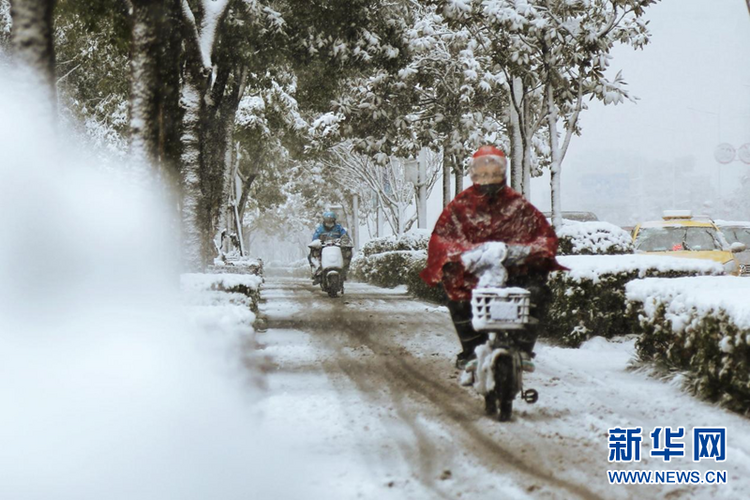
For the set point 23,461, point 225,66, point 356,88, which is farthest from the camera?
point 356,88

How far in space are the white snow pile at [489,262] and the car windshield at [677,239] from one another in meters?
9.67

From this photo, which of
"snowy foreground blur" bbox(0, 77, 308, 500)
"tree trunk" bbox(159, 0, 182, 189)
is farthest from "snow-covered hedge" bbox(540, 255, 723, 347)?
"tree trunk" bbox(159, 0, 182, 189)

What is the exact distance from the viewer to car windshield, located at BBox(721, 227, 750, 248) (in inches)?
813

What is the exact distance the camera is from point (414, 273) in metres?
18.9

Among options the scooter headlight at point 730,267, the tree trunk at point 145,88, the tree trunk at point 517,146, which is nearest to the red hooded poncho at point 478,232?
the tree trunk at point 145,88

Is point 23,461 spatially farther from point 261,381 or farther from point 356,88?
point 356,88

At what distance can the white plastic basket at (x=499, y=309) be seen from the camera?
5906mm

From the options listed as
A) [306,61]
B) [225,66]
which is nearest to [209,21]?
[225,66]

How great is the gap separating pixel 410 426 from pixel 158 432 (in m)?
1.81

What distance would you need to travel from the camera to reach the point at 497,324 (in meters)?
5.91

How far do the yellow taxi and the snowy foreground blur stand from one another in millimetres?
9356

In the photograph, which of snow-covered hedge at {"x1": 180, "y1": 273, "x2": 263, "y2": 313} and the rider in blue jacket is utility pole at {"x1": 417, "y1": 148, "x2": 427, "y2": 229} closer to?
the rider in blue jacket

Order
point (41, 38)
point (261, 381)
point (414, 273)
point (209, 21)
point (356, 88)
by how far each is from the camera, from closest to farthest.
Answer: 1. point (41, 38)
2. point (261, 381)
3. point (209, 21)
4. point (414, 273)
5. point (356, 88)

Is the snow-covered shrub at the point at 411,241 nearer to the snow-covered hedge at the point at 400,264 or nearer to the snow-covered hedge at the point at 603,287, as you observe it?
the snow-covered hedge at the point at 400,264
